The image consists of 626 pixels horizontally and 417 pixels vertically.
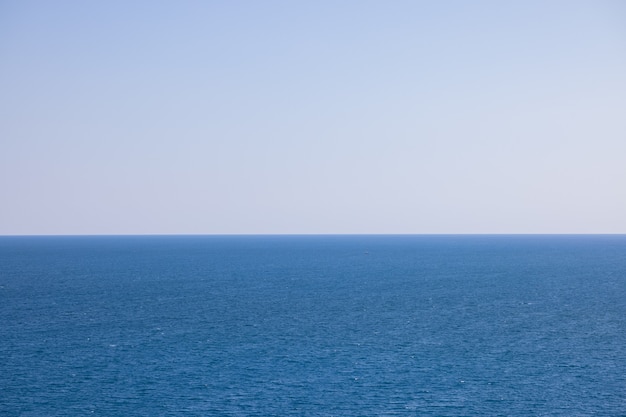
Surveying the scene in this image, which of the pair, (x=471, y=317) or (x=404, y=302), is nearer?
(x=471, y=317)

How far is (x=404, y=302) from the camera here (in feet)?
365

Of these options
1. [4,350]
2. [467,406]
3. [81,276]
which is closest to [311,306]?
[4,350]

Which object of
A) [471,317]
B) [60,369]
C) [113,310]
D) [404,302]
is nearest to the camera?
[60,369]

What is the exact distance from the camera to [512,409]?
50344 mm

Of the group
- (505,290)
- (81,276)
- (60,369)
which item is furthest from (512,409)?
(81,276)

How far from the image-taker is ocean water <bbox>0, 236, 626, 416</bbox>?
5225 centimetres

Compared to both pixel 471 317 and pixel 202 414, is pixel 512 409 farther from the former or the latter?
pixel 471 317

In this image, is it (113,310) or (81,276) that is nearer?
(113,310)

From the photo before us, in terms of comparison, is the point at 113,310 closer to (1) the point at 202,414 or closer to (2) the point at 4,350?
(2) the point at 4,350

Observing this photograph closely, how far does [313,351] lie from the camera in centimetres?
7038

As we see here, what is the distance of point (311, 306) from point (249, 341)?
104 ft

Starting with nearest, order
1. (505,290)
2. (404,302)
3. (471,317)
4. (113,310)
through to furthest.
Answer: (471,317)
(113,310)
(404,302)
(505,290)

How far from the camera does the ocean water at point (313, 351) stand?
171ft

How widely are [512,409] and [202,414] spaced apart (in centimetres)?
2507
